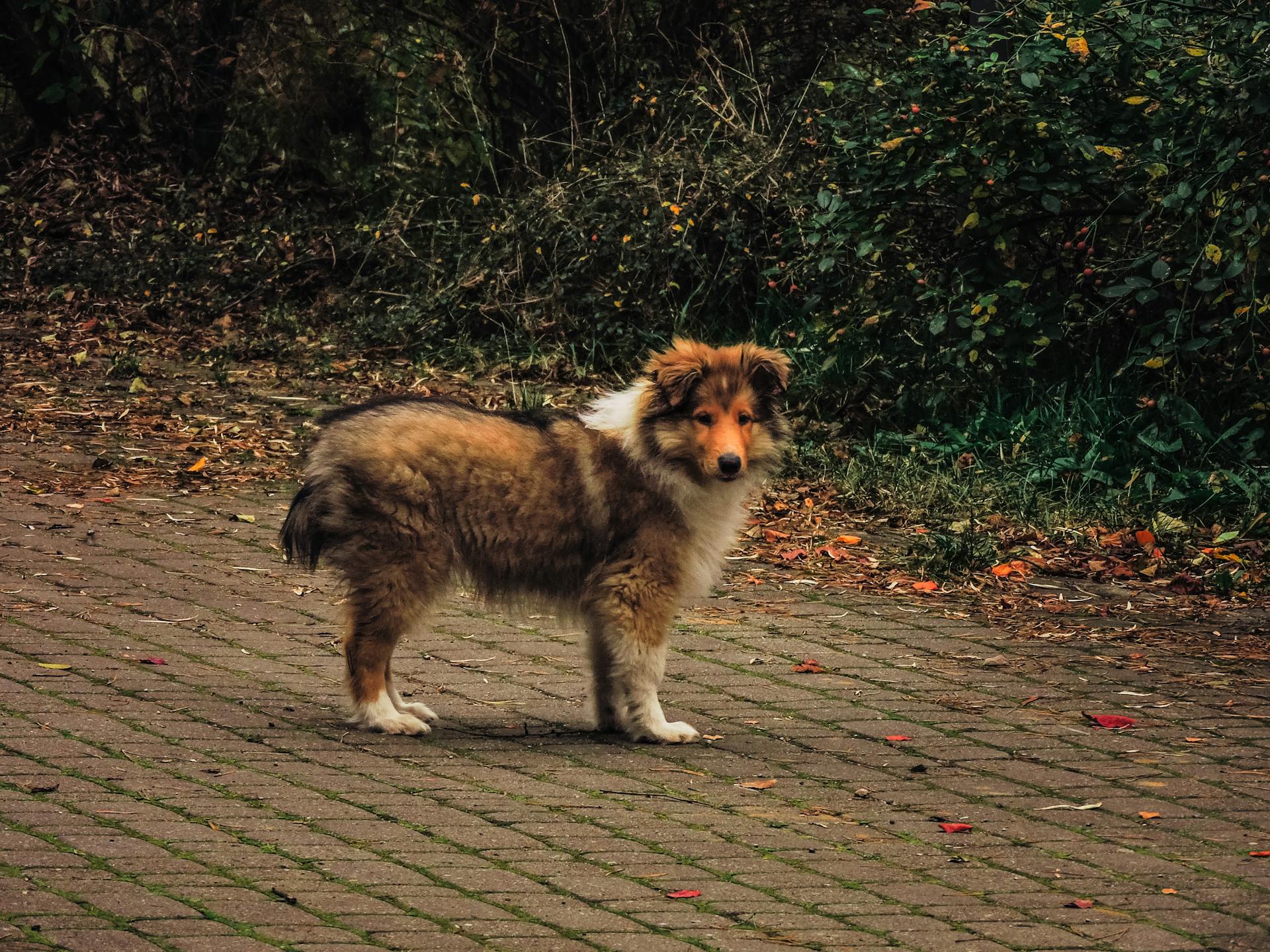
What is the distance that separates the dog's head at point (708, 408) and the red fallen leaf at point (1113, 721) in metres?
1.75

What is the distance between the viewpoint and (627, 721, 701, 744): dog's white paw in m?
6.82

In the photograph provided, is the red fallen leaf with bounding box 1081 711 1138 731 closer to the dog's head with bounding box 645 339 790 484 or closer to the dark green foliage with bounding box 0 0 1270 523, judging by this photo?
the dog's head with bounding box 645 339 790 484

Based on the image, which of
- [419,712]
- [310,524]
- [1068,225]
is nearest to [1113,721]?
[419,712]

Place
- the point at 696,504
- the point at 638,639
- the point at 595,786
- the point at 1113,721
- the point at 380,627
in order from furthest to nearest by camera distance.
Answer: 1. the point at 1113,721
2. the point at 696,504
3. the point at 638,639
4. the point at 380,627
5. the point at 595,786

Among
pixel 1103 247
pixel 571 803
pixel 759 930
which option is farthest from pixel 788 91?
pixel 759 930

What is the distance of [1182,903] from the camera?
512 centimetres

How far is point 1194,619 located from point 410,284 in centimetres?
889

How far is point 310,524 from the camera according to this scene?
22.0 feet

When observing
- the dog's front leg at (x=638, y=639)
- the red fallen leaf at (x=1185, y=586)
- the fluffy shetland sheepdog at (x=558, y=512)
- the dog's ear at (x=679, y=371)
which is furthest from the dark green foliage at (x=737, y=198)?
the dog's front leg at (x=638, y=639)

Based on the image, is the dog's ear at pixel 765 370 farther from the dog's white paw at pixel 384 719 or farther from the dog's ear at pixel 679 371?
the dog's white paw at pixel 384 719

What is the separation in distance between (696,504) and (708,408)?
39 cm

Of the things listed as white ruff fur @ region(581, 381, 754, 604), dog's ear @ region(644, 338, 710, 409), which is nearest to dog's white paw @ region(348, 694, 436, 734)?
white ruff fur @ region(581, 381, 754, 604)

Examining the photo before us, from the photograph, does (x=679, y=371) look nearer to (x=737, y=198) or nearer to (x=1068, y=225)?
(x=1068, y=225)

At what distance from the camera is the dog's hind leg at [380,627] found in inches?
260
